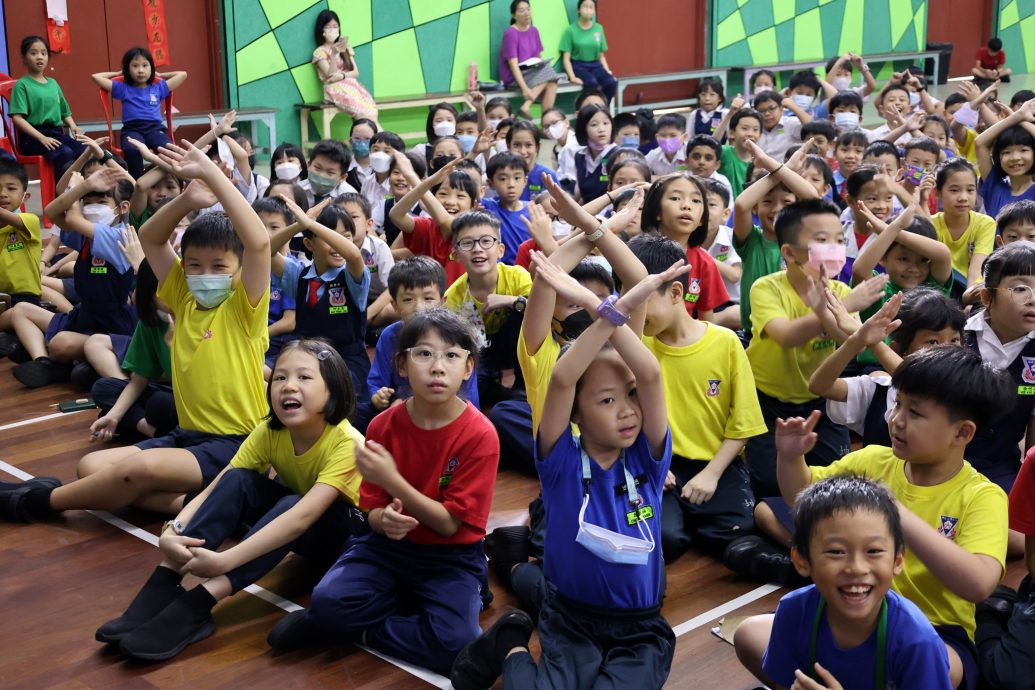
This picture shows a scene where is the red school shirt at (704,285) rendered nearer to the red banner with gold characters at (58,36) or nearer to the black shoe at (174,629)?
the black shoe at (174,629)

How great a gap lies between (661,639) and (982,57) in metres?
13.0

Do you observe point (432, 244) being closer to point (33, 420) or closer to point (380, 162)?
point (380, 162)

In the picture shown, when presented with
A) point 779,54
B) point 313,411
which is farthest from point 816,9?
point 313,411

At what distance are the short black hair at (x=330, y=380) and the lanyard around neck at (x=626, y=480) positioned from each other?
880mm

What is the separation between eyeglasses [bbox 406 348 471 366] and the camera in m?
2.96

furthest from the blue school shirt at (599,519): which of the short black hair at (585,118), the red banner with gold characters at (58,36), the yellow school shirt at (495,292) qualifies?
the red banner with gold characters at (58,36)

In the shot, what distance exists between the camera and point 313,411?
10.4 feet

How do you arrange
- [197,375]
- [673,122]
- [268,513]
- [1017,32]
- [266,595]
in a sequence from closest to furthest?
[268,513] → [266,595] → [197,375] → [673,122] → [1017,32]

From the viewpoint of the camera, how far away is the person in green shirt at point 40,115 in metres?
8.46

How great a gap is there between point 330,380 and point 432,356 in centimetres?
39

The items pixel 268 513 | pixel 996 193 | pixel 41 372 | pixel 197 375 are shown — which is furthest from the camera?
pixel 996 193

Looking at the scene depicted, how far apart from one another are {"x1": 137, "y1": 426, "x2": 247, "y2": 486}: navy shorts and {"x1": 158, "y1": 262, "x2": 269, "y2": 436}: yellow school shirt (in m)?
0.02

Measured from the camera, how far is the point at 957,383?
8.41 ft

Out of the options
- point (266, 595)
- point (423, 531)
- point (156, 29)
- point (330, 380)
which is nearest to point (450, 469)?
point (423, 531)
